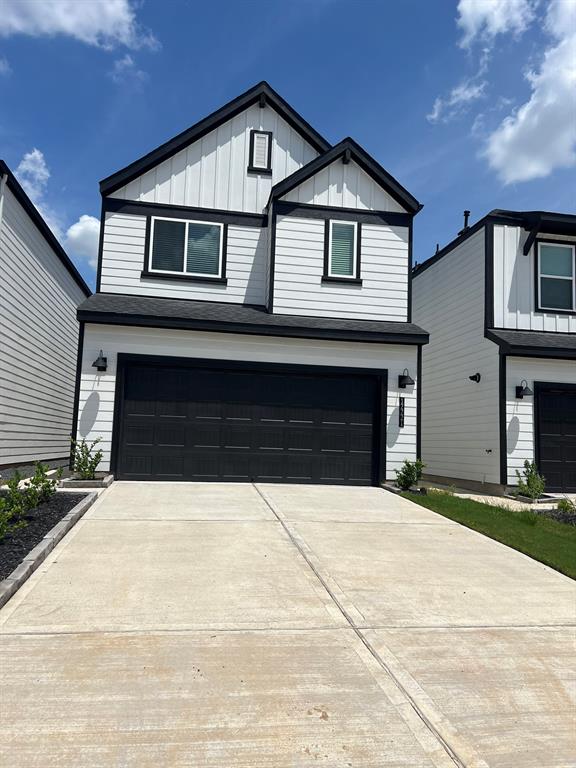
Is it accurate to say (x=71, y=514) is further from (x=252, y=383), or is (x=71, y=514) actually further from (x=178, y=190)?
(x=178, y=190)

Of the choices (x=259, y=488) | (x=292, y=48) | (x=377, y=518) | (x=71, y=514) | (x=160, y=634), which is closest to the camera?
(x=160, y=634)

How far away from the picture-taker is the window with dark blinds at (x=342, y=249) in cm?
1224

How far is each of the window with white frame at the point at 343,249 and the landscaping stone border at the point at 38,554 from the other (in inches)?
291

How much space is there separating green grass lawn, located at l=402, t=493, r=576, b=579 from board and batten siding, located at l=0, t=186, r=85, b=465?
8133 millimetres

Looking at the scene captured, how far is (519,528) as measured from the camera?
7527 millimetres

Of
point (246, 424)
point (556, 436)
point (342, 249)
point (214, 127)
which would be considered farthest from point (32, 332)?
point (556, 436)

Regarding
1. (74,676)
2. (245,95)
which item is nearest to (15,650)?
(74,676)

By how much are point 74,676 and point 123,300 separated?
30.7ft

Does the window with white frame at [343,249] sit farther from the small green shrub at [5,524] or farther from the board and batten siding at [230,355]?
the small green shrub at [5,524]

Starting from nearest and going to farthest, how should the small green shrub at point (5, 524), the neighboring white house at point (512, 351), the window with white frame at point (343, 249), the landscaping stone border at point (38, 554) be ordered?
the landscaping stone border at point (38, 554) → the small green shrub at point (5, 524) → the neighboring white house at point (512, 351) → the window with white frame at point (343, 249)

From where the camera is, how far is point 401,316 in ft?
40.4

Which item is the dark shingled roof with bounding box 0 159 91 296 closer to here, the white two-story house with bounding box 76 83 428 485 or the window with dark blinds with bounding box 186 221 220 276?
the white two-story house with bounding box 76 83 428 485

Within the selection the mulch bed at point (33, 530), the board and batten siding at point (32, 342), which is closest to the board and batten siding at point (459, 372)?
the mulch bed at point (33, 530)

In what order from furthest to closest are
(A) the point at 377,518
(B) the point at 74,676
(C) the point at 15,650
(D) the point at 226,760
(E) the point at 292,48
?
(E) the point at 292,48
(A) the point at 377,518
(C) the point at 15,650
(B) the point at 74,676
(D) the point at 226,760
